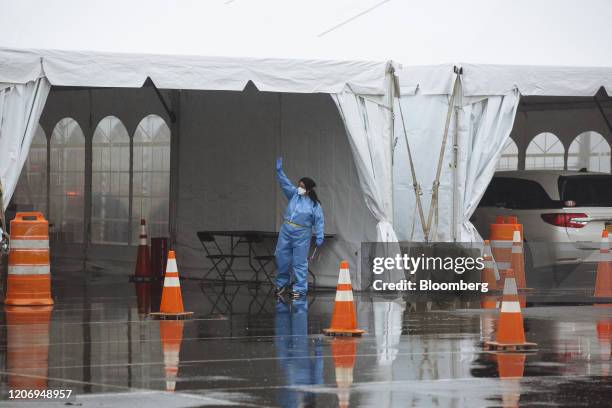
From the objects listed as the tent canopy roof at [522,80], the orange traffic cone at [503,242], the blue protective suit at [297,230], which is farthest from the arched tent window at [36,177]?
the orange traffic cone at [503,242]

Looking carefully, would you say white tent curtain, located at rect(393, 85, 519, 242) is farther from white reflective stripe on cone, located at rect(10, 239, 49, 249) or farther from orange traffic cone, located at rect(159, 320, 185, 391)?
white reflective stripe on cone, located at rect(10, 239, 49, 249)

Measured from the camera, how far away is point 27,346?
10648 millimetres

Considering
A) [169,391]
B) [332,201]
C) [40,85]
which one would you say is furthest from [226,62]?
[169,391]

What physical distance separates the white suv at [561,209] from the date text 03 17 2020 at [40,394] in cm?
1028

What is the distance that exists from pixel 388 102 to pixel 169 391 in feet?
27.7

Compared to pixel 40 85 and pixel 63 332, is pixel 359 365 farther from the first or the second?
pixel 40 85

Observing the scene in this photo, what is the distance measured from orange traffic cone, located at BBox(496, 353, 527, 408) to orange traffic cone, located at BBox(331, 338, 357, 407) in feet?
3.52

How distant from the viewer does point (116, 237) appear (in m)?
21.5

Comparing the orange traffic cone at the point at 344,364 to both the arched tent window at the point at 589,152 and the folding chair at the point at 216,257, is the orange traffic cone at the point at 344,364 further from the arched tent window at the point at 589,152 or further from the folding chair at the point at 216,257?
the arched tent window at the point at 589,152

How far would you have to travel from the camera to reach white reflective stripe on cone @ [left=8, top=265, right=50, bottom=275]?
14023mm

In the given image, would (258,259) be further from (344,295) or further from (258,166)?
(344,295)

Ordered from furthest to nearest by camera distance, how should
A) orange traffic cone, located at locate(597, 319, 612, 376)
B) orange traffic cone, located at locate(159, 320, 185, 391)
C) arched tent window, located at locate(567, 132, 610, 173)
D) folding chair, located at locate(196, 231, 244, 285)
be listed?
arched tent window, located at locate(567, 132, 610, 173), folding chair, located at locate(196, 231, 244, 285), orange traffic cone, located at locate(597, 319, 612, 376), orange traffic cone, located at locate(159, 320, 185, 391)

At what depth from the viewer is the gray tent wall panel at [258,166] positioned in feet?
57.3

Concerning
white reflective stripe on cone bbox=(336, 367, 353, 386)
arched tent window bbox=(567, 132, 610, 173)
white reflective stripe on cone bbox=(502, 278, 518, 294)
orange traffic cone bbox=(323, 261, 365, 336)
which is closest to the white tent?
orange traffic cone bbox=(323, 261, 365, 336)
